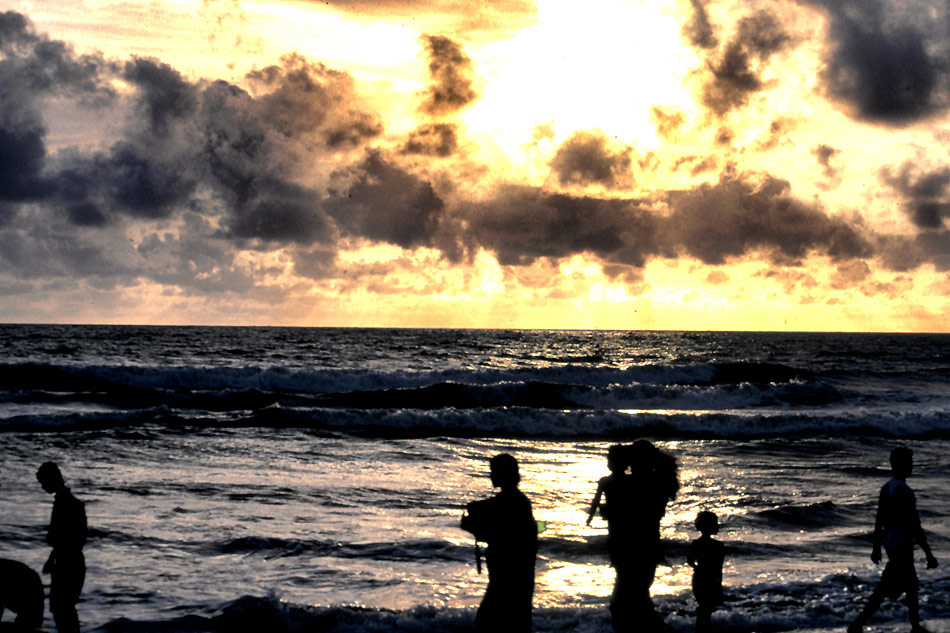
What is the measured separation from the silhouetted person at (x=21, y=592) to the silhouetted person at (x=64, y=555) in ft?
7.50

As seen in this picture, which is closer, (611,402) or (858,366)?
(611,402)

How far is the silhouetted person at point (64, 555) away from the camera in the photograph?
7.41 m

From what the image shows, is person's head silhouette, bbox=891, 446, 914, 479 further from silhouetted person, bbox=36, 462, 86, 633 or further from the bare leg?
silhouetted person, bbox=36, 462, 86, 633

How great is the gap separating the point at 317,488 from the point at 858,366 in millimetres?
55264

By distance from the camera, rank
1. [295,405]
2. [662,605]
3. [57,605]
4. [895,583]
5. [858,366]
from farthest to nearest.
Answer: [858,366] < [295,405] < [662,605] < [895,583] < [57,605]

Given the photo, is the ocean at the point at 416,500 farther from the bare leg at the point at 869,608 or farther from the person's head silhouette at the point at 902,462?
the person's head silhouette at the point at 902,462

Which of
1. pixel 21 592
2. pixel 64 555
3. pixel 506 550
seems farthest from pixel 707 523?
pixel 64 555

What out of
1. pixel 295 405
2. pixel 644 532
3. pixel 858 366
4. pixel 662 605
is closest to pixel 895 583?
pixel 662 605

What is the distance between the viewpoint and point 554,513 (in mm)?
14039

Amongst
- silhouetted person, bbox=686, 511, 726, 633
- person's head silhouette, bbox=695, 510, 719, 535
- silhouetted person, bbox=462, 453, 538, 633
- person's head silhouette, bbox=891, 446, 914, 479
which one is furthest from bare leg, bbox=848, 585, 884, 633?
silhouetted person, bbox=462, 453, 538, 633

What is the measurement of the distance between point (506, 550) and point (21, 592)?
306 centimetres

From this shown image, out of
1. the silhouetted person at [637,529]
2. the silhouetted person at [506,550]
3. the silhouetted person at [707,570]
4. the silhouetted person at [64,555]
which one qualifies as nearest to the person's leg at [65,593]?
the silhouetted person at [64,555]

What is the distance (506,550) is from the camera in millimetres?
5738

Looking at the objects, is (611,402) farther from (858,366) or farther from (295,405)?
(858,366)
